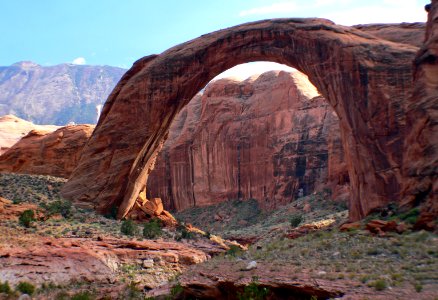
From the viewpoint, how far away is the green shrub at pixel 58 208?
2520 centimetres

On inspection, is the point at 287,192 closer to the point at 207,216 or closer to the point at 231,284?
the point at 207,216

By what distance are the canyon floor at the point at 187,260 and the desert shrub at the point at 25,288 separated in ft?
0.10

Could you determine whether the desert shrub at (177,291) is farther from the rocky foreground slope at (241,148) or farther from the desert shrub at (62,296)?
the rocky foreground slope at (241,148)

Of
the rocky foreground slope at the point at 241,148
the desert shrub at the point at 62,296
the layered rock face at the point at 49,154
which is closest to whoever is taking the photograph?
the desert shrub at the point at 62,296

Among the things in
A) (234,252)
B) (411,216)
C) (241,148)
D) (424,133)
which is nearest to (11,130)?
(241,148)

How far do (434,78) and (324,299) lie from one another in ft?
32.8

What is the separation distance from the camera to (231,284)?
14.7 meters

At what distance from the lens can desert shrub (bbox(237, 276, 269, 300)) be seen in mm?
13477

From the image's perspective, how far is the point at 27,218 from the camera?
Answer: 2277 cm

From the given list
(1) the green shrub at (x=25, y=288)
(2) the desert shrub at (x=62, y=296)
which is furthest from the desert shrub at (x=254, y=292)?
(1) the green shrub at (x=25, y=288)

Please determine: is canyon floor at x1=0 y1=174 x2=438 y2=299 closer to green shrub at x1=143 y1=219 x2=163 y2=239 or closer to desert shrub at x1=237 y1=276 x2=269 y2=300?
desert shrub at x1=237 y1=276 x2=269 y2=300

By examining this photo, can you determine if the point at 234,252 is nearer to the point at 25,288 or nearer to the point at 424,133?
the point at 25,288

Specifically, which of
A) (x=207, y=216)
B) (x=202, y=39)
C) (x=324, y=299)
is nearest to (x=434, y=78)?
(x=324, y=299)

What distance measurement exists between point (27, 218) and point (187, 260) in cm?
690
